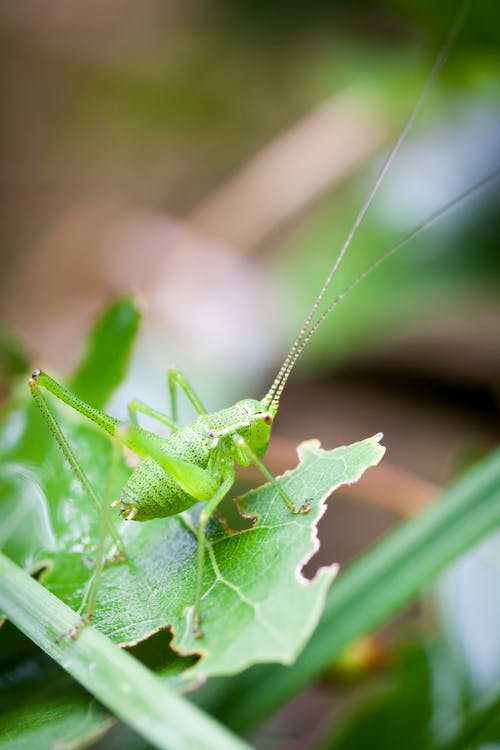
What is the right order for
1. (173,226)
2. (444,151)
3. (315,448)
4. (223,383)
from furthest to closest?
(173,226), (444,151), (223,383), (315,448)

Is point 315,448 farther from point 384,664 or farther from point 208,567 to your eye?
point 384,664

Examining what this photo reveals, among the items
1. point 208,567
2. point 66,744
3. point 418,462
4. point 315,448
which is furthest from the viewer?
point 418,462

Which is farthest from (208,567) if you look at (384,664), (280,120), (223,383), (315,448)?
(280,120)

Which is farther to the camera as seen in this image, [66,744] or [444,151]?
[444,151]

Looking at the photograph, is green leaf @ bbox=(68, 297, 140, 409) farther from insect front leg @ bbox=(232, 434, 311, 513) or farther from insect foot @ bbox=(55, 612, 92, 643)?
insect foot @ bbox=(55, 612, 92, 643)

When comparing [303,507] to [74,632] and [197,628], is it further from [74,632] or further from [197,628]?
[74,632]

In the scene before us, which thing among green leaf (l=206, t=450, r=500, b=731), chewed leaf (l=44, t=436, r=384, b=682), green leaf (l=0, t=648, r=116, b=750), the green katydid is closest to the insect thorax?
the green katydid
